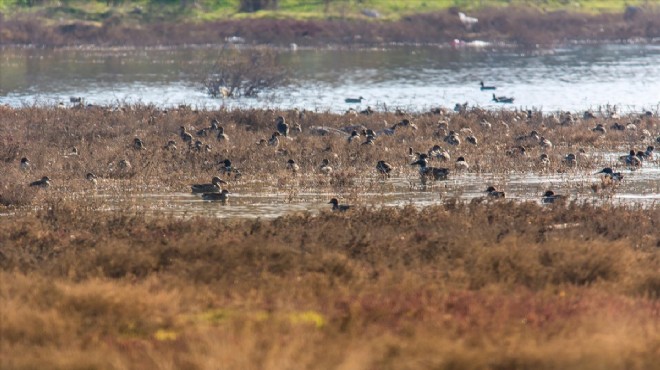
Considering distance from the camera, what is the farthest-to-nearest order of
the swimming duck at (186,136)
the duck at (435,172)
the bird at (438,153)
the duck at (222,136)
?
the duck at (222,136), the swimming duck at (186,136), the bird at (438,153), the duck at (435,172)

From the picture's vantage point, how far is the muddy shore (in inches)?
3162

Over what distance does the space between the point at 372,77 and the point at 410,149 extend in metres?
32.7

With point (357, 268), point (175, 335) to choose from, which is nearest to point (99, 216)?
point (357, 268)

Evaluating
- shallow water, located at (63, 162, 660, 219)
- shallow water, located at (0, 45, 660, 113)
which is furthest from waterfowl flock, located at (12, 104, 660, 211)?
shallow water, located at (0, 45, 660, 113)

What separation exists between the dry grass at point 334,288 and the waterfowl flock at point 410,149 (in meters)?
3.38

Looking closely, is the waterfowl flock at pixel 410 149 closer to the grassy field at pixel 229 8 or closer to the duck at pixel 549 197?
the duck at pixel 549 197

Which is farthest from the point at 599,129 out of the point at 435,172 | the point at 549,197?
the point at 549,197

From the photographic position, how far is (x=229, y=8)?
93.3 meters

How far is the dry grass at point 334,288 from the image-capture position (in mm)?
9984

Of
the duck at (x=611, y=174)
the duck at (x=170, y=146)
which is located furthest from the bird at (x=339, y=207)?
the duck at (x=170, y=146)

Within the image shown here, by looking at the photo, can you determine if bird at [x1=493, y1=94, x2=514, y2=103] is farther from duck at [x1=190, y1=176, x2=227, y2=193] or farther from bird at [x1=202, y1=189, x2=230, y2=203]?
bird at [x1=202, y1=189, x2=230, y2=203]

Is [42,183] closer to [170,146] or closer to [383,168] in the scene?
[170,146]

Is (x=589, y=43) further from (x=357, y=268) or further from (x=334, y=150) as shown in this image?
(x=357, y=268)

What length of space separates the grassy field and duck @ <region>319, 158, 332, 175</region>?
64.5 m
